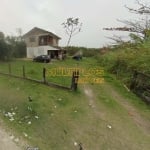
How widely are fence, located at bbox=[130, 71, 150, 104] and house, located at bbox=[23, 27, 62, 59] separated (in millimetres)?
28720

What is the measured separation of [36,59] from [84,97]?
941 inches

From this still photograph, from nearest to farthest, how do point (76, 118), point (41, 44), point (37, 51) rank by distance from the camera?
1. point (76, 118)
2. point (41, 44)
3. point (37, 51)

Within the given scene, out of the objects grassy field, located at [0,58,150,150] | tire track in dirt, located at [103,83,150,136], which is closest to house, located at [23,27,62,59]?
tire track in dirt, located at [103,83,150,136]

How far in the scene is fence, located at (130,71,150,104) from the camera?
36.1ft

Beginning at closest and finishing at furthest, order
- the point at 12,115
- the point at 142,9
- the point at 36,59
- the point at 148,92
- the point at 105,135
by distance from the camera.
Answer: the point at 105,135 → the point at 12,115 → the point at 148,92 → the point at 142,9 → the point at 36,59

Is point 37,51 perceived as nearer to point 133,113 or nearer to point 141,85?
point 141,85

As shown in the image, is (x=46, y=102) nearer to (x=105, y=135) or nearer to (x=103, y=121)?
(x=103, y=121)

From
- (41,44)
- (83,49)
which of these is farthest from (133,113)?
(83,49)

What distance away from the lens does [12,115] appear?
7.99 meters

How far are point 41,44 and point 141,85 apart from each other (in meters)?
31.8

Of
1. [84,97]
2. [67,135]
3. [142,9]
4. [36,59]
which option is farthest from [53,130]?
[36,59]

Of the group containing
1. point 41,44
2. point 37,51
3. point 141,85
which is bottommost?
point 141,85

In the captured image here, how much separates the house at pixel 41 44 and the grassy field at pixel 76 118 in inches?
1167

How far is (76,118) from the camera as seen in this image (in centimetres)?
787
